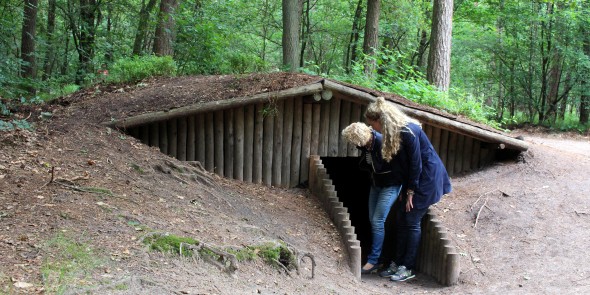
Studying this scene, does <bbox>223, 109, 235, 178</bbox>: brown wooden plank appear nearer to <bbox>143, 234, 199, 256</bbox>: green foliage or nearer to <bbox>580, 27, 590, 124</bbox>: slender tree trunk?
<bbox>143, 234, 199, 256</bbox>: green foliage

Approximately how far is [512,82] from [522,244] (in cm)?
1428

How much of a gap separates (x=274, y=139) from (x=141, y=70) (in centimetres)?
388

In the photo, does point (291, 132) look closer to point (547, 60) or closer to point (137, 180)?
point (137, 180)

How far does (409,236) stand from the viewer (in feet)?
20.2

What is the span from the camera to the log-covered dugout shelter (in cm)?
744

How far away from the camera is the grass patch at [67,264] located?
3137 mm

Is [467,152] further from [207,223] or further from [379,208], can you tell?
[207,223]

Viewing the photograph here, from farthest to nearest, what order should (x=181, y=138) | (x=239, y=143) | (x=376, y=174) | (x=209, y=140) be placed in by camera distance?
1. (x=239, y=143)
2. (x=209, y=140)
3. (x=181, y=138)
4. (x=376, y=174)

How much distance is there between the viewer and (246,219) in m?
5.82

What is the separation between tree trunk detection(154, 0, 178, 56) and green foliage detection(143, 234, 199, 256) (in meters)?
A: 9.96

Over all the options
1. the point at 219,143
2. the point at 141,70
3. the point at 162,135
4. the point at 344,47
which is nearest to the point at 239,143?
the point at 219,143

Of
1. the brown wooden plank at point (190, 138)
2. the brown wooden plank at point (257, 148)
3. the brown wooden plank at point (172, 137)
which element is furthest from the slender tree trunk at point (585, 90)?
the brown wooden plank at point (172, 137)

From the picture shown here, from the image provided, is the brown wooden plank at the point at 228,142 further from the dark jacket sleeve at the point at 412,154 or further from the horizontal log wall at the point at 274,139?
the dark jacket sleeve at the point at 412,154

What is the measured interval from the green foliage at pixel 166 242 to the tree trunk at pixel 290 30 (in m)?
9.30
